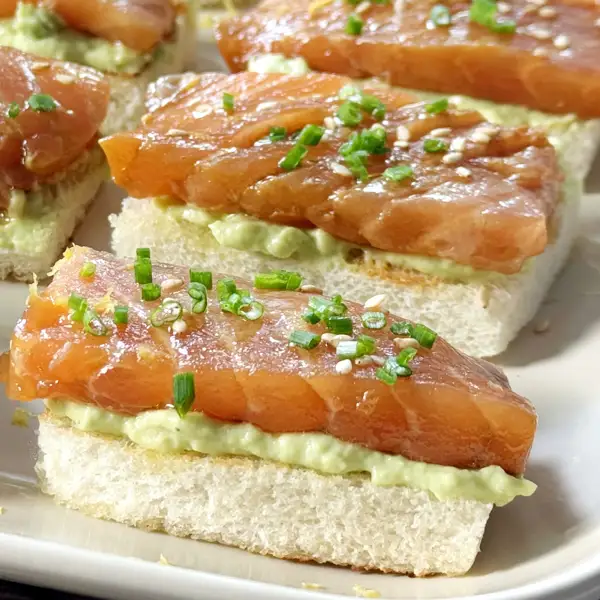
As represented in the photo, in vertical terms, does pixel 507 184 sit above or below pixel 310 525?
above

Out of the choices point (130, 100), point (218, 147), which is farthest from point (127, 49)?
point (218, 147)

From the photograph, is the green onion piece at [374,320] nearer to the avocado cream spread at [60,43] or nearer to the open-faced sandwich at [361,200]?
the open-faced sandwich at [361,200]

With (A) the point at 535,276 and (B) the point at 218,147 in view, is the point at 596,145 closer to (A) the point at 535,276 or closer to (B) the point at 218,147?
(A) the point at 535,276

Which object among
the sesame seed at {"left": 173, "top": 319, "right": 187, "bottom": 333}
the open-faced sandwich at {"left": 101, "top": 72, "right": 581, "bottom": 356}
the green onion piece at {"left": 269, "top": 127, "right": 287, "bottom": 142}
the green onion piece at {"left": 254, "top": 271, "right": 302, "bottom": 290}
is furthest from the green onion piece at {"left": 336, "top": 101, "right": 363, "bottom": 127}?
the sesame seed at {"left": 173, "top": 319, "right": 187, "bottom": 333}

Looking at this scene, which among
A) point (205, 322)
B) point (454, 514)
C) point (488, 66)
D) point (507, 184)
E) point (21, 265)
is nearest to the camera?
point (454, 514)

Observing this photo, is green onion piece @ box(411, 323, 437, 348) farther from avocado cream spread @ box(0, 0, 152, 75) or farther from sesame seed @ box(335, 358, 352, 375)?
avocado cream spread @ box(0, 0, 152, 75)

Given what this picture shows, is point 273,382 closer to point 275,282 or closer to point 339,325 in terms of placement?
point 339,325

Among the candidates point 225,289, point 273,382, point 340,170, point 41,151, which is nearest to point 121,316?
point 225,289
